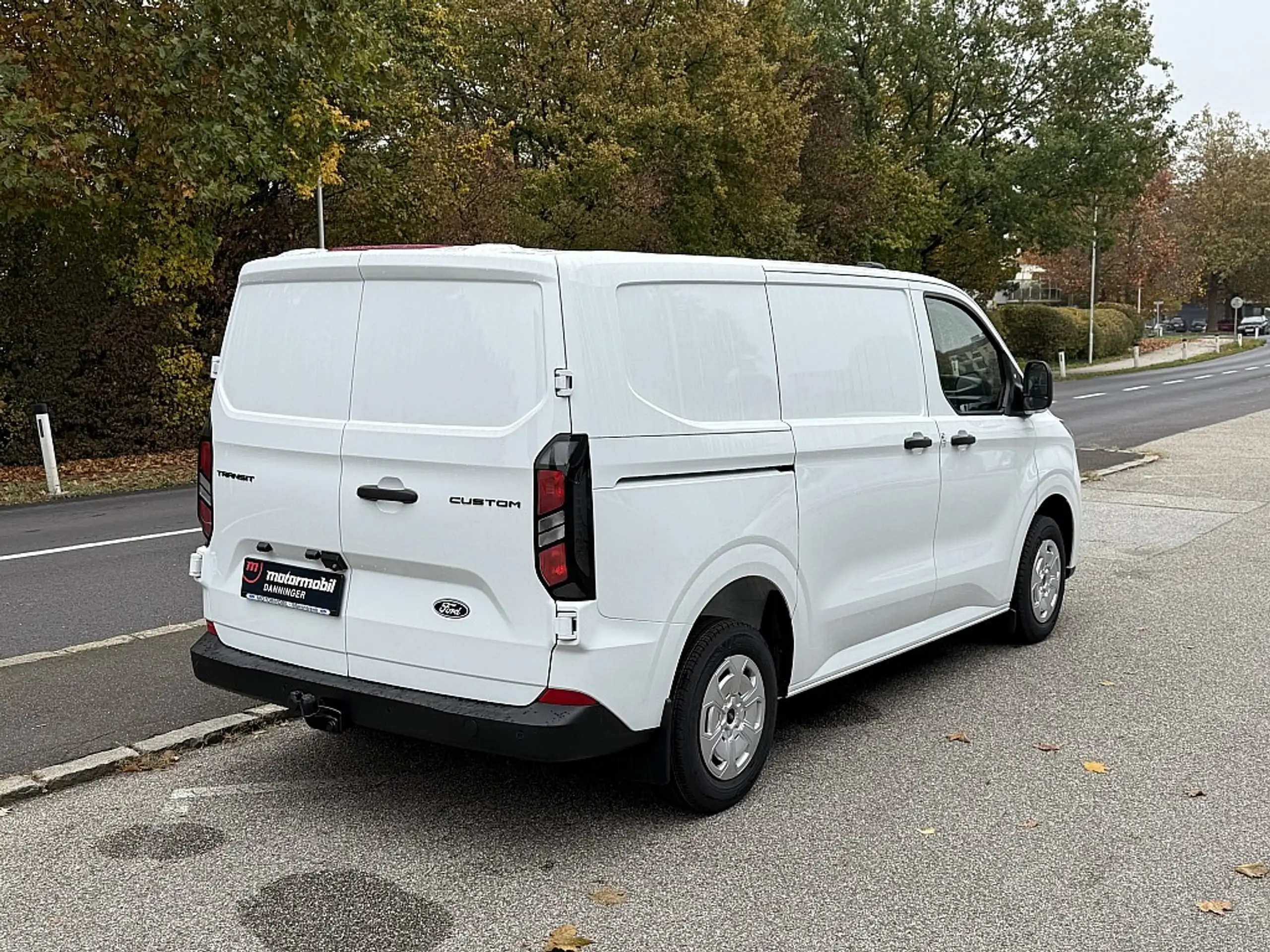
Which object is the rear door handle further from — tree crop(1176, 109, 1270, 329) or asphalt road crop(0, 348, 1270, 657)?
tree crop(1176, 109, 1270, 329)

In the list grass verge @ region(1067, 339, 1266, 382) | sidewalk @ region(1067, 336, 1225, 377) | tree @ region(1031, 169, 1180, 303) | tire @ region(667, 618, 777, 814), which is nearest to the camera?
tire @ region(667, 618, 777, 814)

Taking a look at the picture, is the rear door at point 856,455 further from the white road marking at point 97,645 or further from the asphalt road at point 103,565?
the asphalt road at point 103,565

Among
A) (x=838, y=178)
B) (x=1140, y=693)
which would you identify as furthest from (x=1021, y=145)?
(x=1140, y=693)

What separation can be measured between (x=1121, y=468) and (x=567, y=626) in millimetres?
12511

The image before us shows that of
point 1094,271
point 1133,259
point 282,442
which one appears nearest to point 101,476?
point 282,442

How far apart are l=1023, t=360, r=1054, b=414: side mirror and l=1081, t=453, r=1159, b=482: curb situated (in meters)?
7.51

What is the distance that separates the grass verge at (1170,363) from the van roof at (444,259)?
36.1m

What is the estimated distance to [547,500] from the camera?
3.89 metres

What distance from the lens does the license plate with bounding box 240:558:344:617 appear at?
14.3ft

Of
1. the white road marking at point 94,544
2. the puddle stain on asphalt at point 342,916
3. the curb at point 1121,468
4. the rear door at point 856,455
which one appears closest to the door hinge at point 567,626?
the puddle stain on asphalt at point 342,916

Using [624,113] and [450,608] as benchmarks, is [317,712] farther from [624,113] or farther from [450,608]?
[624,113]

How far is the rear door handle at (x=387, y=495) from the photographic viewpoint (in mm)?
4121

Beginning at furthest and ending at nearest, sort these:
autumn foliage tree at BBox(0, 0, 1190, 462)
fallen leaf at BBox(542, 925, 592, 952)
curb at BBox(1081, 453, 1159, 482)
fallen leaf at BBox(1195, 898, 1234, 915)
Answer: curb at BBox(1081, 453, 1159, 482) < autumn foliage tree at BBox(0, 0, 1190, 462) < fallen leaf at BBox(1195, 898, 1234, 915) < fallen leaf at BBox(542, 925, 592, 952)

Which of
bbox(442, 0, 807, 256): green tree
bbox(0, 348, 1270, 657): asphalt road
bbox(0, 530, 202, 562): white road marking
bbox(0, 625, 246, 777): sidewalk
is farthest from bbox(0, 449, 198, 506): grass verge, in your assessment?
bbox(442, 0, 807, 256): green tree
